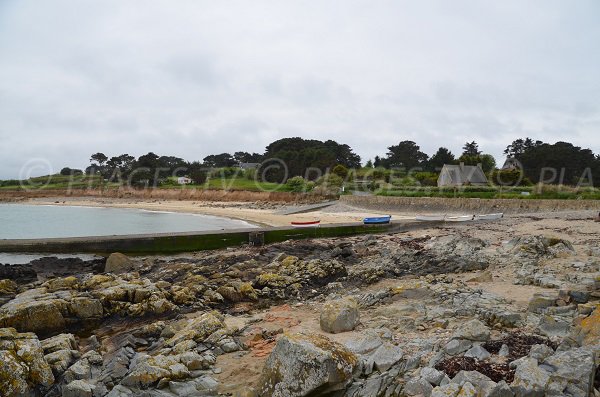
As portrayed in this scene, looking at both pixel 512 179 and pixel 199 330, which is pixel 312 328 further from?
pixel 512 179

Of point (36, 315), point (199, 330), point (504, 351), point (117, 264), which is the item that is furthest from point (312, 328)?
point (117, 264)

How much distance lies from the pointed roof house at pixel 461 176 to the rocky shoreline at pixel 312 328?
32129 mm

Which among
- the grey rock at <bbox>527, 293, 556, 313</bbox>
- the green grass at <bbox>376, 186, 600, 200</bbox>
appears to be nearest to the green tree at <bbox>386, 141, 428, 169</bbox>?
the green grass at <bbox>376, 186, 600, 200</bbox>

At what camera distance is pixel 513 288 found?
8.14 meters

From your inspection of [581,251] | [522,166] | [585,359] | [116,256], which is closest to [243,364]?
[585,359]

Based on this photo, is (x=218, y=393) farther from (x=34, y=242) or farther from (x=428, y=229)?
(x=428, y=229)

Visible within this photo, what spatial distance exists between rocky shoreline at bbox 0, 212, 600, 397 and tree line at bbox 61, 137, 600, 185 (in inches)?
1526

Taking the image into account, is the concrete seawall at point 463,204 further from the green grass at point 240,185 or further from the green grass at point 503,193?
the green grass at point 240,185

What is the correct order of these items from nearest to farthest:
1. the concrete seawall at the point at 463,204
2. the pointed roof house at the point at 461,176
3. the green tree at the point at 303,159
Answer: the concrete seawall at the point at 463,204 < the pointed roof house at the point at 461,176 < the green tree at the point at 303,159

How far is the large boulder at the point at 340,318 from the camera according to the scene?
6352mm

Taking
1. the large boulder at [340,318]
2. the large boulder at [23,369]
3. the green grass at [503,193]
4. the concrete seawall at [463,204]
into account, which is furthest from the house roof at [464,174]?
the large boulder at [23,369]

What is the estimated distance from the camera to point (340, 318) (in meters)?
6.36

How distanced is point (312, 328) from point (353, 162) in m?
66.6

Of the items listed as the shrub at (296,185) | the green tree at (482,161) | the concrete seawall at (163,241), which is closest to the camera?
the concrete seawall at (163,241)
